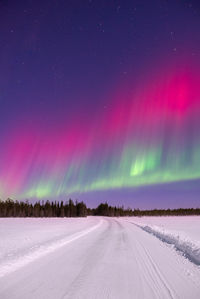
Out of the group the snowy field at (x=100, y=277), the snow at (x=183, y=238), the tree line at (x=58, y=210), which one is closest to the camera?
the snowy field at (x=100, y=277)

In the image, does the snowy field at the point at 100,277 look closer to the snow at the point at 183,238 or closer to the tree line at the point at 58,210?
the snow at the point at 183,238

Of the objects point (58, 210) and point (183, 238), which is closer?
point (183, 238)

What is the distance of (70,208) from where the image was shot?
147875 mm

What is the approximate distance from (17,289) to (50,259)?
378 centimetres

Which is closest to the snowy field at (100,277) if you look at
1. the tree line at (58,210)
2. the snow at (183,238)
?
the snow at (183,238)

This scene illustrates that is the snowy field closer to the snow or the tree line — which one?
the snow

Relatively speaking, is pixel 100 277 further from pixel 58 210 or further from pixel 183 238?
pixel 58 210

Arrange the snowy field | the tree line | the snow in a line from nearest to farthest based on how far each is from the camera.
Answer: the snowy field, the snow, the tree line

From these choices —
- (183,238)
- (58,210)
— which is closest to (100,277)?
(183,238)

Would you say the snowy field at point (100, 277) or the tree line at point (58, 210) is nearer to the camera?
the snowy field at point (100, 277)

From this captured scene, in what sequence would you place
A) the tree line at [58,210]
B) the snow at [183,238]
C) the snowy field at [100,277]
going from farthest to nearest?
the tree line at [58,210] < the snow at [183,238] < the snowy field at [100,277]

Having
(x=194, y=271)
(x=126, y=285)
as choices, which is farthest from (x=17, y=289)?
(x=194, y=271)

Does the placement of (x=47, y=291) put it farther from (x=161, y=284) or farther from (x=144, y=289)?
(x=161, y=284)

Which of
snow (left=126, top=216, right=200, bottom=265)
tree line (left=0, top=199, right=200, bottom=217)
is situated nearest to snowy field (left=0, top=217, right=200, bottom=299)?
snow (left=126, top=216, right=200, bottom=265)
